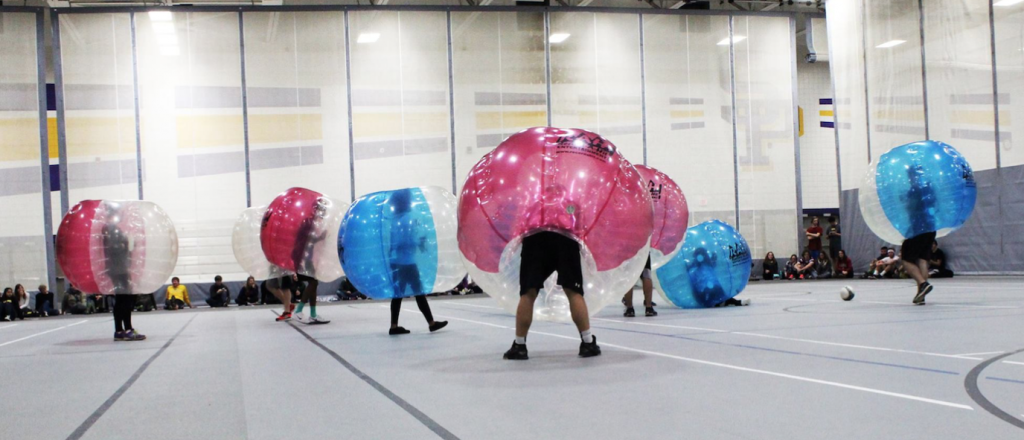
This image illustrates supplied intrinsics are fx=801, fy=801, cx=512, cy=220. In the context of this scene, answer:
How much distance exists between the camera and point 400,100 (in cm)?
2309

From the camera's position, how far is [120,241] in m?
9.02

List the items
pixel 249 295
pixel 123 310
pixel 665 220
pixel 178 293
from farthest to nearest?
pixel 178 293 < pixel 249 295 < pixel 665 220 < pixel 123 310

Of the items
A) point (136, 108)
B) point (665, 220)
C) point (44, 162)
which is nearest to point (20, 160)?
point (44, 162)

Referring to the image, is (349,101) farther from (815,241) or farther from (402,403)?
(402,403)

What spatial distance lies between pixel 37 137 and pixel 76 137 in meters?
0.98

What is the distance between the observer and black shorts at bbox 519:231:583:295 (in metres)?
5.68

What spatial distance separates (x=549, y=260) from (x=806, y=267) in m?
19.5

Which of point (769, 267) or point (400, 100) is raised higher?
point (400, 100)

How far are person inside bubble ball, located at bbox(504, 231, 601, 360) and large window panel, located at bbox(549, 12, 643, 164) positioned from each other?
1844 centimetres

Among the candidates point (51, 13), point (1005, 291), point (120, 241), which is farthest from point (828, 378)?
point (51, 13)

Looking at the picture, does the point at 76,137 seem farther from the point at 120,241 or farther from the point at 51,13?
the point at 120,241

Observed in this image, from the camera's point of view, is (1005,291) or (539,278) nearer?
(539,278)

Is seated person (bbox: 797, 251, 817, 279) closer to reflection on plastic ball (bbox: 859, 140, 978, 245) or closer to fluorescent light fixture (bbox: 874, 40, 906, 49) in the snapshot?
fluorescent light fixture (bbox: 874, 40, 906, 49)

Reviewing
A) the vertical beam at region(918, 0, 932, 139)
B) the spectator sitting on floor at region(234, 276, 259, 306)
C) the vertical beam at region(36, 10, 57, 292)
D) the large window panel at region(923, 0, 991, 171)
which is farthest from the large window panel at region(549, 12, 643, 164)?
the vertical beam at region(36, 10, 57, 292)
